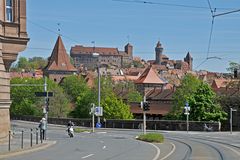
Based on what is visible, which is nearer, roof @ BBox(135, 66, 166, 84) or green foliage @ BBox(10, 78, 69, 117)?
green foliage @ BBox(10, 78, 69, 117)

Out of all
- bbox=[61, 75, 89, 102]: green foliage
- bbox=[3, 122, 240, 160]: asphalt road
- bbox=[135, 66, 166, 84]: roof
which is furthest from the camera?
bbox=[135, 66, 166, 84]: roof

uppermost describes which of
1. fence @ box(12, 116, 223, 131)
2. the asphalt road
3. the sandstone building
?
the sandstone building

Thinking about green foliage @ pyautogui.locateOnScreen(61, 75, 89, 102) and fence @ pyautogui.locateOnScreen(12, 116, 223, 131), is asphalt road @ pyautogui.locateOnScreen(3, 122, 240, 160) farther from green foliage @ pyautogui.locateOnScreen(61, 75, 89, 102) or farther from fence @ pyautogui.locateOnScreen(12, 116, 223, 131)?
green foliage @ pyautogui.locateOnScreen(61, 75, 89, 102)

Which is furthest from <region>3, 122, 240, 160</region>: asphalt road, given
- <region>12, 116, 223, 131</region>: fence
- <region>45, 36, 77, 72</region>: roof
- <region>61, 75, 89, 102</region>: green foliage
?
<region>45, 36, 77, 72</region>: roof

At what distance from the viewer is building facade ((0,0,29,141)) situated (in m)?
31.0

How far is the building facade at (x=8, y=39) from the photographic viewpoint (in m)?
31.0

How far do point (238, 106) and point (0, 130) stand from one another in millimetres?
51638

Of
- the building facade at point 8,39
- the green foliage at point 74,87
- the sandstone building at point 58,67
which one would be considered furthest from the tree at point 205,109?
the sandstone building at point 58,67

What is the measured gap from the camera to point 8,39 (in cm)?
3189

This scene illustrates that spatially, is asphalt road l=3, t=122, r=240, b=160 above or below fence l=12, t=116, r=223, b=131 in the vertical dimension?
above

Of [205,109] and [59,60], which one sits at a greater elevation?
[59,60]

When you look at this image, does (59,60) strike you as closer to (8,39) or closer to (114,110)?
(114,110)

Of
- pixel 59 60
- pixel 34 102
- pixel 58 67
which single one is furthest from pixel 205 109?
pixel 59 60

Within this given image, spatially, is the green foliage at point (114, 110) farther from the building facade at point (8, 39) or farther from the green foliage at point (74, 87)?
the building facade at point (8, 39)
